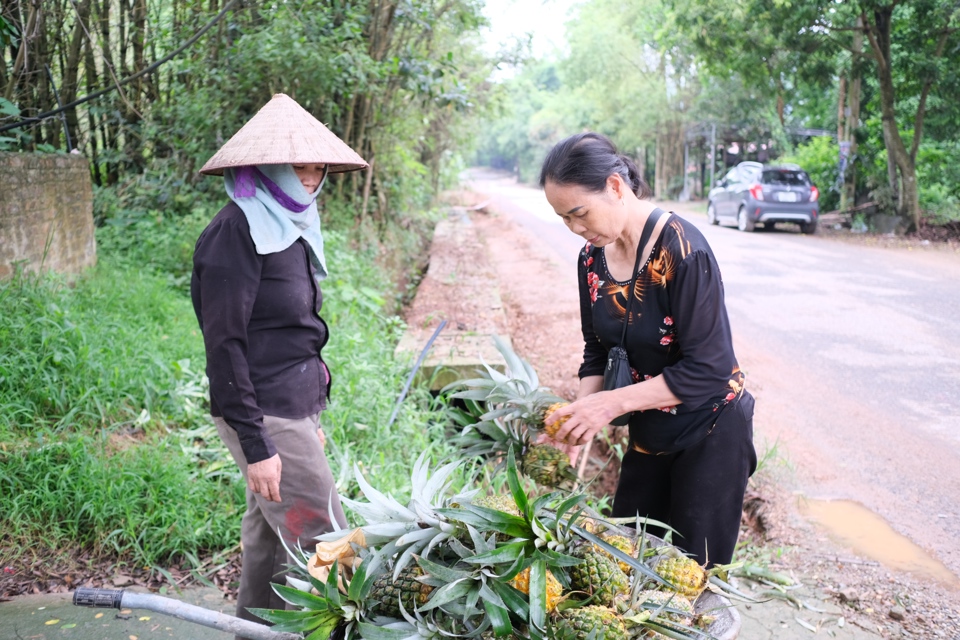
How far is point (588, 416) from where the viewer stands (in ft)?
7.65

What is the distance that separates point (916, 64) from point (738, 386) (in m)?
14.7

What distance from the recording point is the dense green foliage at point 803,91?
14367 millimetres

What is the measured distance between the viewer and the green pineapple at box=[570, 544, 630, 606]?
179cm

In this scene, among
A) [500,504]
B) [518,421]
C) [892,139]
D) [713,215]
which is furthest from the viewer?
[713,215]

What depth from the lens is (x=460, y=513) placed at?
1.79 metres

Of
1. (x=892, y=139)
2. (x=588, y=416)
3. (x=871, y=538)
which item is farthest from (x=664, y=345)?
(x=892, y=139)

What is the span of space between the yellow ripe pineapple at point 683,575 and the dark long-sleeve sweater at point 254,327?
4.25 feet

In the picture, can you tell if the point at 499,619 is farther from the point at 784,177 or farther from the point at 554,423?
the point at 784,177

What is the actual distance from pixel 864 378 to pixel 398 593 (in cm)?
554

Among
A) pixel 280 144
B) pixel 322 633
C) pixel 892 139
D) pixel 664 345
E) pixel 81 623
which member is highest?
pixel 892 139

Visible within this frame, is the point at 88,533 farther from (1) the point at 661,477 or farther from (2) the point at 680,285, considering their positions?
(2) the point at 680,285

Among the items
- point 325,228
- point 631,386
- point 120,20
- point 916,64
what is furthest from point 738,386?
point 916,64

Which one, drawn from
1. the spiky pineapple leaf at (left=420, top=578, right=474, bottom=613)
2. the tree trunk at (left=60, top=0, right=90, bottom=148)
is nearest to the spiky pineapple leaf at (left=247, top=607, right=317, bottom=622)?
the spiky pineapple leaf at (left=420, top=578, right=474, bottom=613)

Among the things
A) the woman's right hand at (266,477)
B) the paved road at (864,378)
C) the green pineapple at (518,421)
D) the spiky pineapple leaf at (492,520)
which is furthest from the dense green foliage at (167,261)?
the paved road at (864,378)
